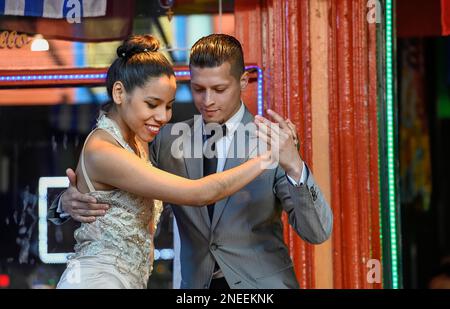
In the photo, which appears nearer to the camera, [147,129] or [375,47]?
[147,129]

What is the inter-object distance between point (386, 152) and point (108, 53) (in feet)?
4.72

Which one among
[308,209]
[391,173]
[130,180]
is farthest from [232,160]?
[391,173]

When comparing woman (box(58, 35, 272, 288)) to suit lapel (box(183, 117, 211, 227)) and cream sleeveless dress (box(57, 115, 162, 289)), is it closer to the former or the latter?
cream sleeveless dress (box(57, 115, 162, 289))

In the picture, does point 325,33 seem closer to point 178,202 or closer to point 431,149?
point 178,202

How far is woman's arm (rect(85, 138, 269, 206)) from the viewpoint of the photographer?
3703mm

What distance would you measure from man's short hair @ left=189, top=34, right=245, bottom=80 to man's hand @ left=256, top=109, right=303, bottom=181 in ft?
1.18

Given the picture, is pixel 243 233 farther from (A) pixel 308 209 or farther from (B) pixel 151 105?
(B) pixel 151 105

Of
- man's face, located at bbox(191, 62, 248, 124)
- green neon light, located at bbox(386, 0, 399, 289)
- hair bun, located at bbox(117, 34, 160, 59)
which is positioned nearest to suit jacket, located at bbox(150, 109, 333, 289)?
man's face, located at bbox(191, 62, 248, 124)

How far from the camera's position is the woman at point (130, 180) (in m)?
3.71

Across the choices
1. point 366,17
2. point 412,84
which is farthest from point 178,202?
point 412,84

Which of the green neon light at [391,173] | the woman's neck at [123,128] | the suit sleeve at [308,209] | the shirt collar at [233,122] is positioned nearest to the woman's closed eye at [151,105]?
the woman's neck at [123,128]

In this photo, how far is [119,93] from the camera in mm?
3854
